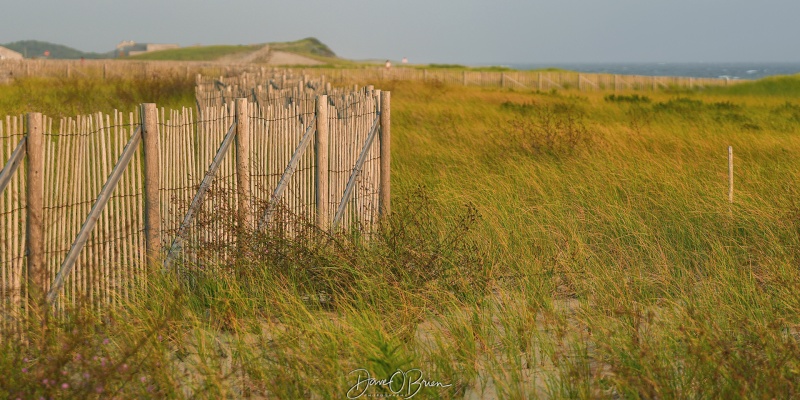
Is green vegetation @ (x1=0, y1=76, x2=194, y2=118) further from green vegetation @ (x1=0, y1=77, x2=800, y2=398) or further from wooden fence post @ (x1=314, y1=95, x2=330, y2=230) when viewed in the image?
green vegetation @ (x1=0, y1=77, x2=800, y2=398)

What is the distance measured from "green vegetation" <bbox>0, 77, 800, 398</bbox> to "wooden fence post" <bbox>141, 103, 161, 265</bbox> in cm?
31

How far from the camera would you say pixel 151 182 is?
563cm

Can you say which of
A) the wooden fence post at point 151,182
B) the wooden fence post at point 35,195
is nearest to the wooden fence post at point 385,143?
the wooden fence post at point 151,182

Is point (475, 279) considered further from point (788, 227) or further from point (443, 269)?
point (788, 227)

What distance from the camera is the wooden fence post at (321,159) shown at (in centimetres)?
704

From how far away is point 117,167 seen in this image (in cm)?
540

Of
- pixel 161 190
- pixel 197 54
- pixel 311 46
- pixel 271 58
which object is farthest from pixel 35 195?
pixel 311 46

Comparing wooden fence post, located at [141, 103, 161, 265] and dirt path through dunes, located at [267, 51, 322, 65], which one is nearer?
wooden fence post, located at [141, 103, 161, 265]

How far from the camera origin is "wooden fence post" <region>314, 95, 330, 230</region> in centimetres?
704

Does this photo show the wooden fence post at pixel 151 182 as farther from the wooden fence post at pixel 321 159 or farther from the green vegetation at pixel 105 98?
the green vegetation at pixel 105 98

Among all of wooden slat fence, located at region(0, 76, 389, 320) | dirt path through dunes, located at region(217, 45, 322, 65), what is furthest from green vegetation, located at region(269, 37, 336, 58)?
wooden slat fence, located at region(0, 76, 389, 320)

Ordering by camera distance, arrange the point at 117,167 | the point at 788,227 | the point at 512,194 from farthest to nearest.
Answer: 1. the point at 512,194
2. the point at 788,227
3. the point at 117,167

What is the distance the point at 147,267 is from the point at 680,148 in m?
8.33

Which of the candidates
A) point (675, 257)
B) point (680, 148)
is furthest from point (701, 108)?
point (675, 257)
